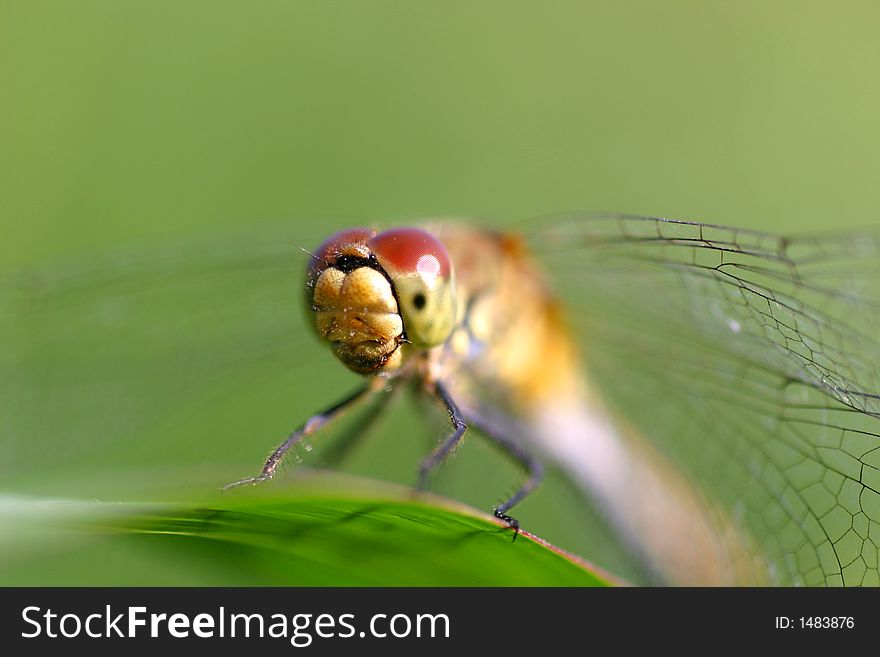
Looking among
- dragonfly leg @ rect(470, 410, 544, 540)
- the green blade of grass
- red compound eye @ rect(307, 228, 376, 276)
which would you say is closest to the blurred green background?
dragonfly leg @ rect(470, 410, 544, 540)

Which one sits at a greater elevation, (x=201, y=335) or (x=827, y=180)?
(x=827, y=180)

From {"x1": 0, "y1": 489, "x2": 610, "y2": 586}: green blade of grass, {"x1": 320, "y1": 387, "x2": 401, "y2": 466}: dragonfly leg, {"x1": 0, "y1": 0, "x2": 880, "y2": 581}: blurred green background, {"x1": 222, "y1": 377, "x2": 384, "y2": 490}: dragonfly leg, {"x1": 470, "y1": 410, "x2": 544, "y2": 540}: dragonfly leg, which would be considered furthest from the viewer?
{"x1": 0, "y1": 0, "x2": 880, "y2": 581}: blurred green background

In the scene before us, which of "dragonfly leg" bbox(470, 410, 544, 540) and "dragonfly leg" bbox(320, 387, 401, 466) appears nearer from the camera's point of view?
"dragonfly leg" bbox(470, 410, 544, 540)

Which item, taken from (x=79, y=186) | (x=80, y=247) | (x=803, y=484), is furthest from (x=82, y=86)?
(x=803, y=484)

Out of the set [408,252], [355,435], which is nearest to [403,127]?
[355,435]

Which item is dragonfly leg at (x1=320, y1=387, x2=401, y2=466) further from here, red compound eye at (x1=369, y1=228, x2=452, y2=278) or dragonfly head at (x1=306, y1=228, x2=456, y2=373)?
red compound eye at (x1=369, y1=228, x2=452, y2=278)

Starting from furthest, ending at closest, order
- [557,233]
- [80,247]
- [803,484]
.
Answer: [80,247] → [557,233] → [803,484]

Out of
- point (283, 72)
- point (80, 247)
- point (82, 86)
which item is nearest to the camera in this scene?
point (80, 247)
